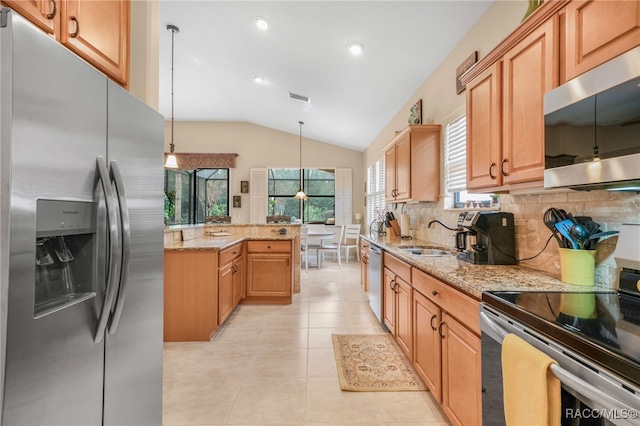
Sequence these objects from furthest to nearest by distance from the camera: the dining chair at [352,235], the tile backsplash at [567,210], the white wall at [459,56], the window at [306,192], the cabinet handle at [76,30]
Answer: the window at [306,192], the dining chair at [352,235], the white wall at [459,56], the tile backsplash at [567,210], the cabinet handle at [76,30]

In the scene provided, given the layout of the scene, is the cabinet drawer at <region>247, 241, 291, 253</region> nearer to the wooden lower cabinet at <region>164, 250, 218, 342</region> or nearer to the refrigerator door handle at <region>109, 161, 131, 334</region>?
the wooden lower cabinet at <region>164, 250, 218, 342</region>

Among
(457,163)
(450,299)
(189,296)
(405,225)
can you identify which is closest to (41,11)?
(450,299)

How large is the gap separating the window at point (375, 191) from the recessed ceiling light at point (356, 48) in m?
2.85

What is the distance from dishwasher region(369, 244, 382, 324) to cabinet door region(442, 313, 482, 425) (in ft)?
4.82

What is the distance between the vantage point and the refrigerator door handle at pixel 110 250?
0.98m

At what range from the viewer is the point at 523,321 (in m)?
0.99

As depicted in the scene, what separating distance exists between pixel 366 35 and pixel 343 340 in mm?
3011

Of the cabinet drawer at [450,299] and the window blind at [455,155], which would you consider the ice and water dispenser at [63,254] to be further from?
the window blind at [455,155]

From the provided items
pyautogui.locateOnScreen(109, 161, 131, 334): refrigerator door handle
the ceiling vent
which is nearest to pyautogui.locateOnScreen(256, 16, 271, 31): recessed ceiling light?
the ceiling vent

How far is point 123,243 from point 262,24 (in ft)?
10.0

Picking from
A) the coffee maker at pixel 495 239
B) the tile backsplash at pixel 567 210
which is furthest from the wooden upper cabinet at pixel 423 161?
the coffee maker at pixel 495 239

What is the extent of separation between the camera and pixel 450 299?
1574 mm

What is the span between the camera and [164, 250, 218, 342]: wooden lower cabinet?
9.59 feet

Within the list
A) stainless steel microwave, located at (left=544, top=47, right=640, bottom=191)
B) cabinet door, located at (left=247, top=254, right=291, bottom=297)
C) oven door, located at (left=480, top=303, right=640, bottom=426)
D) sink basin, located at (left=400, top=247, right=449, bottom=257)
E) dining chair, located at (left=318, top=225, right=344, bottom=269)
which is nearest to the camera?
oven door, located at (left=480, top=303, right=640, bottom=426)
